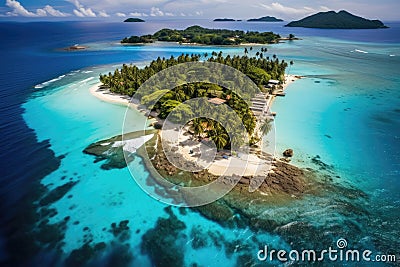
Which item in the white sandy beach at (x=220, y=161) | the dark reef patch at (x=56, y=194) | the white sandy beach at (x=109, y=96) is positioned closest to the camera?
the dark reef patch at (x=56, y=194)

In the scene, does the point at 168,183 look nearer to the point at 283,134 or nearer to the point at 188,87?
the point at 283,134

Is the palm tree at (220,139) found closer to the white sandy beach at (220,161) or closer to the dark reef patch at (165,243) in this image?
the white sandy beach at (220,161)

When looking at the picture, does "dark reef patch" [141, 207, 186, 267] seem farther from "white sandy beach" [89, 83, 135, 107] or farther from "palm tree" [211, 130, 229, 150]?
"white sandy beach" [89, 83, 135, 107]

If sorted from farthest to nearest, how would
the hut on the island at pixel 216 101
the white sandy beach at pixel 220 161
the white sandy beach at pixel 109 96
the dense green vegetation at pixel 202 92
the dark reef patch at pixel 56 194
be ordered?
the white sandy beach at pixel 109 96
the hut on the island at pixel 216 101
the dense green vegetation at pixel 202 92
the white sandy beach at pixel 220 161
the dark reef patch at pixel 56 194
